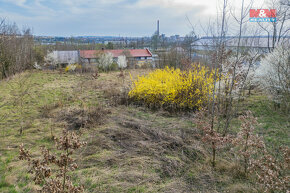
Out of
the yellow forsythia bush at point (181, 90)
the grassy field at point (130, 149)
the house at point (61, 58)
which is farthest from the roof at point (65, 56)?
the yellow forsythia bush at point (181, 90)

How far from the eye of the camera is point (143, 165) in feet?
11.0

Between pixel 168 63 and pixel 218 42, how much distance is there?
14.6 metres

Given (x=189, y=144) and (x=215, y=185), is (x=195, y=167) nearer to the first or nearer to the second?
(x=215, y=185)

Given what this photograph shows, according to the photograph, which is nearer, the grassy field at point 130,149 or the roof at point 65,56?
the grassy field at point 130,149

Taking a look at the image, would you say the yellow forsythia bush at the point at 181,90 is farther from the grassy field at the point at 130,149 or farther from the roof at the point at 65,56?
the roof at the point at 65,56

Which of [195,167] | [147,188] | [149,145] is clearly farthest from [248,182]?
[149,145]

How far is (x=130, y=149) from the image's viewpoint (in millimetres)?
3920

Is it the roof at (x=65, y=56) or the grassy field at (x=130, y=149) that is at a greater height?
the roof at (x=65, y=56)

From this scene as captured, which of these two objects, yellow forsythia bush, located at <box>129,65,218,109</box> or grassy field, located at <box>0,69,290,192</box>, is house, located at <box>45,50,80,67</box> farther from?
yellow forsythia bush, located at <box>129,65,218,109</box>

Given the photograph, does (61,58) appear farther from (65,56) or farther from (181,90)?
(181,90)

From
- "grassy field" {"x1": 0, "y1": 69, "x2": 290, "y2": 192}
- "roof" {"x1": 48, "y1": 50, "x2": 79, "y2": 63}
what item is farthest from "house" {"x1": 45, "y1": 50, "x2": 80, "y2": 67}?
"grassy field" {"x1": 0, "y1": 69, "x2": 290, "y2": 192}

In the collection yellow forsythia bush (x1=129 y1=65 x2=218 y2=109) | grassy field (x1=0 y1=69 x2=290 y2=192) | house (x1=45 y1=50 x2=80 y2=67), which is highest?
house (x1=45 y1=50 x2=80 y2=67)

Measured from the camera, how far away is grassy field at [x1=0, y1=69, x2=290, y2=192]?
2.90 meters

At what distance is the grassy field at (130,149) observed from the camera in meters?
2.90
